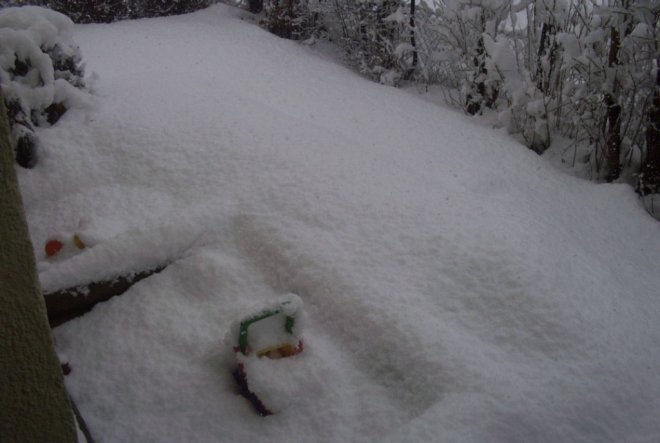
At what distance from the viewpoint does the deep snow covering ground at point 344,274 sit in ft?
5.58

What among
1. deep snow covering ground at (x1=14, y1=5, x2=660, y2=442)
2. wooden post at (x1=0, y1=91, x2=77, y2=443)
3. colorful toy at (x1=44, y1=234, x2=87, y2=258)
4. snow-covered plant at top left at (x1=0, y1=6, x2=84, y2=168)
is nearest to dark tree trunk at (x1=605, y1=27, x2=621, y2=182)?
deep snow covering ground at (x1=14, y1=5, x2=660, y2=442)

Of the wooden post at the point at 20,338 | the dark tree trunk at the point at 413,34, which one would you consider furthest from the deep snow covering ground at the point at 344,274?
the dark tree trunk at the point at 413,34

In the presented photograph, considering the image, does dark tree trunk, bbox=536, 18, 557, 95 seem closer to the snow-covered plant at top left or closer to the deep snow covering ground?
the deep snow covering ground

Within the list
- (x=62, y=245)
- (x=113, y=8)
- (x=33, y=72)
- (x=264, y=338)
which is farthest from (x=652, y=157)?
(x=113, y=8)

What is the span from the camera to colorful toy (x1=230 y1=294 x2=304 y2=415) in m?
1.69

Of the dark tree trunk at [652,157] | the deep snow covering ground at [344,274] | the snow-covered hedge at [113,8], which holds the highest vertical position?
the snow-covered hedge at [113,8]

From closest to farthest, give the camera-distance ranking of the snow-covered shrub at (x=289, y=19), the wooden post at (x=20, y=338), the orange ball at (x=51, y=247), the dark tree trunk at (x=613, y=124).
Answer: the wooden post at (x=20, y=338) < the orange ball at (x=51, y=247) < the dark tree trunk at (x=613, y=124) < the snow-covered shrub at (x=289, y=19)

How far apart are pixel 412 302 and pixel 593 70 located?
2.31 meters

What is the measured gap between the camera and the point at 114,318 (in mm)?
2055

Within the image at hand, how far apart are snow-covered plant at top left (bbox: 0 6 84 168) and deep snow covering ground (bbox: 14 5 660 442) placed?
0.51 ft

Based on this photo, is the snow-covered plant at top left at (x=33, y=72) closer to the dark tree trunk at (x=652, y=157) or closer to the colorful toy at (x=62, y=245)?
the colorful toy at (x=62, y=245)

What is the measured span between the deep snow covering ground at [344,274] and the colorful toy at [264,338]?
2.5 inches

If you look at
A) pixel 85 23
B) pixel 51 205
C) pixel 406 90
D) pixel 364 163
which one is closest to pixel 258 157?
pixel 364 163

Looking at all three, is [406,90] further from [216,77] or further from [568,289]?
[568,289]
